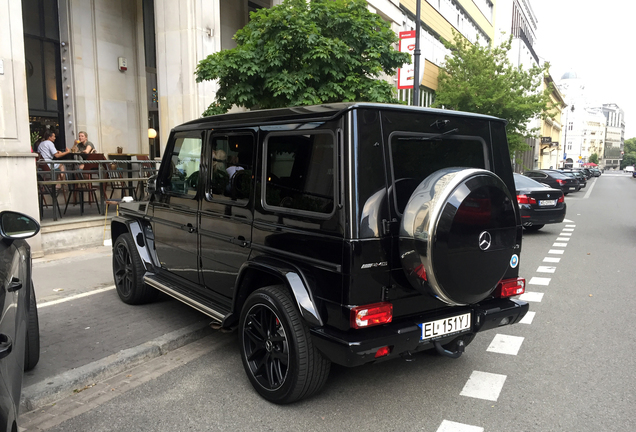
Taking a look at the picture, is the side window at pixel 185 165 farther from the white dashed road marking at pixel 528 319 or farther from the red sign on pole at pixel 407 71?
the red sign on pole at pixel 407 71

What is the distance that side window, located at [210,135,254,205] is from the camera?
A: 4055mm

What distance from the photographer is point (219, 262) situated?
435 centimetres

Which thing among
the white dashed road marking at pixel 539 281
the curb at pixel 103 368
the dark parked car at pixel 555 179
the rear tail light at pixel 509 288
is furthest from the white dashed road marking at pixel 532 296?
the dark parked car at pixel 555 179

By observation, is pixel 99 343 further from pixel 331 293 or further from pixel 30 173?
pixel 30 173

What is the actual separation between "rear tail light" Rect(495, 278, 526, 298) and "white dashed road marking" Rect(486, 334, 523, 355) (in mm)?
840

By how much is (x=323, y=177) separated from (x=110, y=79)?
1235cm

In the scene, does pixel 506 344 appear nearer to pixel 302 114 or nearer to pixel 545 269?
pixel 302 114

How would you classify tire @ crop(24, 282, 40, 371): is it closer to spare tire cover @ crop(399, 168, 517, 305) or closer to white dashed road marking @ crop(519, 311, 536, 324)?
spare tire cover @ crop(399, 168, 517, 305)

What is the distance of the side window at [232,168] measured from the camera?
13.3 ft

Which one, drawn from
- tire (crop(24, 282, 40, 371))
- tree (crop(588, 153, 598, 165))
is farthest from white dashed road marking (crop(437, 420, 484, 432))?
tree (crop(588, 153, 598, 165))

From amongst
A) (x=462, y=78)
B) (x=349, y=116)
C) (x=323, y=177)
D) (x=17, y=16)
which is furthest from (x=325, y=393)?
(x=462, y=78)

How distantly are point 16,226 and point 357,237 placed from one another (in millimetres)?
2098

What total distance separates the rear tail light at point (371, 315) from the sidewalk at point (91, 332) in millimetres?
2238

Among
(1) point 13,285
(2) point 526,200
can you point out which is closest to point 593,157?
A: (2) point 526,200
